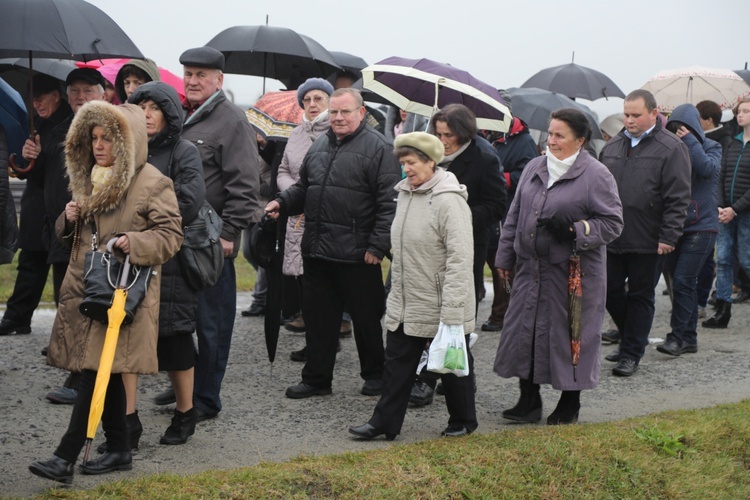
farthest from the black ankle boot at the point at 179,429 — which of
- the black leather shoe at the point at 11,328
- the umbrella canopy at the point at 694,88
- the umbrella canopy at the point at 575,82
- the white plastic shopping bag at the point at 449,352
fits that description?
the umbrella canopy at the point at 575,82

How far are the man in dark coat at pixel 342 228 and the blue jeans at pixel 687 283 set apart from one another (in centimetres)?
308

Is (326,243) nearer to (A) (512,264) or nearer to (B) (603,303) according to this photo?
(A) (512,264)

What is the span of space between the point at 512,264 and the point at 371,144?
1195 mm

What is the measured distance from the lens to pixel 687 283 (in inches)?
347

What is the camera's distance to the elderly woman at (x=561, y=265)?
618 cm

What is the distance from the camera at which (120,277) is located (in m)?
4.90

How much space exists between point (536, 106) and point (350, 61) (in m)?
2.39

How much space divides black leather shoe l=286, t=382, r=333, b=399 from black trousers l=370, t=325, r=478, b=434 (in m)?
1.13

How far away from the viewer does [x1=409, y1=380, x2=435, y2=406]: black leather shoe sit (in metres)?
6.73

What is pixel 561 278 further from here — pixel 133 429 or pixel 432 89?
pixel 133 429

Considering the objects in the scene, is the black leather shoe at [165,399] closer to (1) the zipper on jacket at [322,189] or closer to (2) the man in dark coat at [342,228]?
(2) the man in dark coat at [342,228]

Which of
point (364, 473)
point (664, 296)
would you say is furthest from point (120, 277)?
point (664, 296)

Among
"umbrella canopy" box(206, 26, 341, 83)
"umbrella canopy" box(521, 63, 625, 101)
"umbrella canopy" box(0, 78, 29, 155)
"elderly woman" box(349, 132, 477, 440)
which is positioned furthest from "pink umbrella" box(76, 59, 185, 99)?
"umbrella canopy" box(521, 63, 625, 101)

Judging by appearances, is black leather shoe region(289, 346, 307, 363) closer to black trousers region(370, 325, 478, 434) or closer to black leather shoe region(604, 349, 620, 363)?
black trousers region(370, 325, 478, 434)
